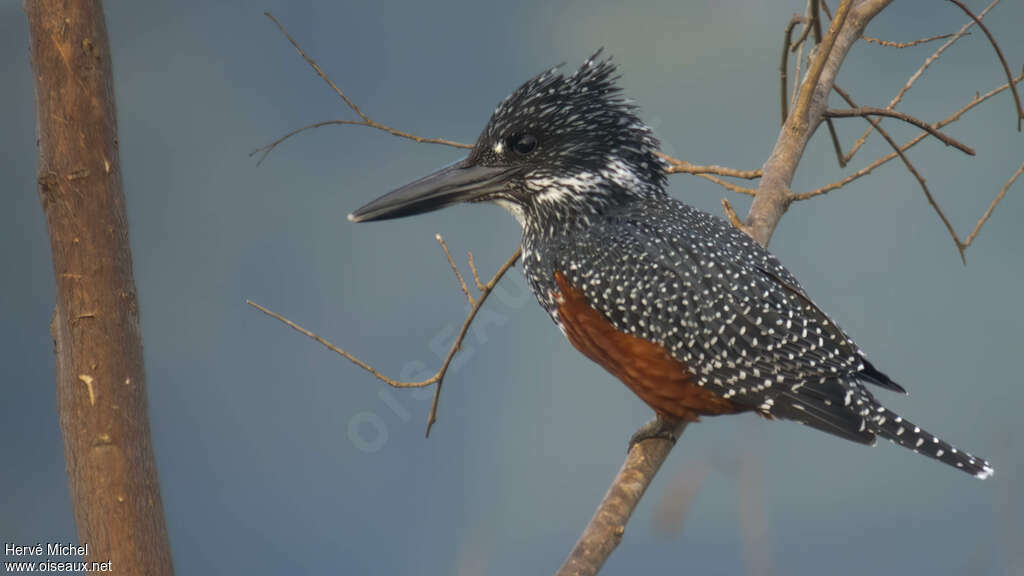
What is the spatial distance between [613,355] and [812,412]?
0.57 m

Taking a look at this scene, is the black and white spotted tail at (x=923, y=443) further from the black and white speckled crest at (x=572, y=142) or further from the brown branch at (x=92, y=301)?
the brown branch at (x=92, y=301)

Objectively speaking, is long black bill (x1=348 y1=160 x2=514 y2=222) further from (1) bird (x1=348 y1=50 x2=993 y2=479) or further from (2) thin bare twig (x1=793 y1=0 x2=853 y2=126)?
(2) thin bare twig (x1=793 y1=0 x2=853 y2=126)

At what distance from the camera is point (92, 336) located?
2076 mm

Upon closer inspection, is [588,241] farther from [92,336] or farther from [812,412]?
[92,336]

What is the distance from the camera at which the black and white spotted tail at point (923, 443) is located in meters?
2.69

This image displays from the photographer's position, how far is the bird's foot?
2.97 metres

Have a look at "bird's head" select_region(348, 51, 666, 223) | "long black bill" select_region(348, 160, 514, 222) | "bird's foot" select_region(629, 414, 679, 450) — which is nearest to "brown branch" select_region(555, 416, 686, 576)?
"bird's foot" select_region(629, 414, 679, 450)

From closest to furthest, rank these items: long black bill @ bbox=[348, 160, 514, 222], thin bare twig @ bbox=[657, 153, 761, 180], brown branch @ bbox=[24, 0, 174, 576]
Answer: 1. brown branch @ bbox=[24, 0, 174, 576]
2. long black bill @ bbox=[348, 160, 514, 222]
3. thin bare twig @ bbox=[657, 153, 761, 180]

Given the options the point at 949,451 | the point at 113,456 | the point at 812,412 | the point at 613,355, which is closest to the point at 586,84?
the point at 613,355

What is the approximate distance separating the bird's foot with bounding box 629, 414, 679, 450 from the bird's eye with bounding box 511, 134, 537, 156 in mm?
893

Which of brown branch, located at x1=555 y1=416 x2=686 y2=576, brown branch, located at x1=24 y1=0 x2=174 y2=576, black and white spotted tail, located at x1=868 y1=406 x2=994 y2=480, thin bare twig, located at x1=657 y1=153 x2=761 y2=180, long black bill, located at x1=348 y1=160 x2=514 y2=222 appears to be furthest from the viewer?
thin bare twig, located at x1=657 y1=153 x2=761 y2=180

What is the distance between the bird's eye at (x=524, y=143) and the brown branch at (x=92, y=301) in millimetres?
1226

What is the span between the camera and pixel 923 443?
2693mm

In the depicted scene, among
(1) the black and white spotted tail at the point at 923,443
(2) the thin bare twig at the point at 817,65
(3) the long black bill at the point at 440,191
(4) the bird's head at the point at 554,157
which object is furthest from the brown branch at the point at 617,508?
(2) the thin bare twig at the point at 817,65
